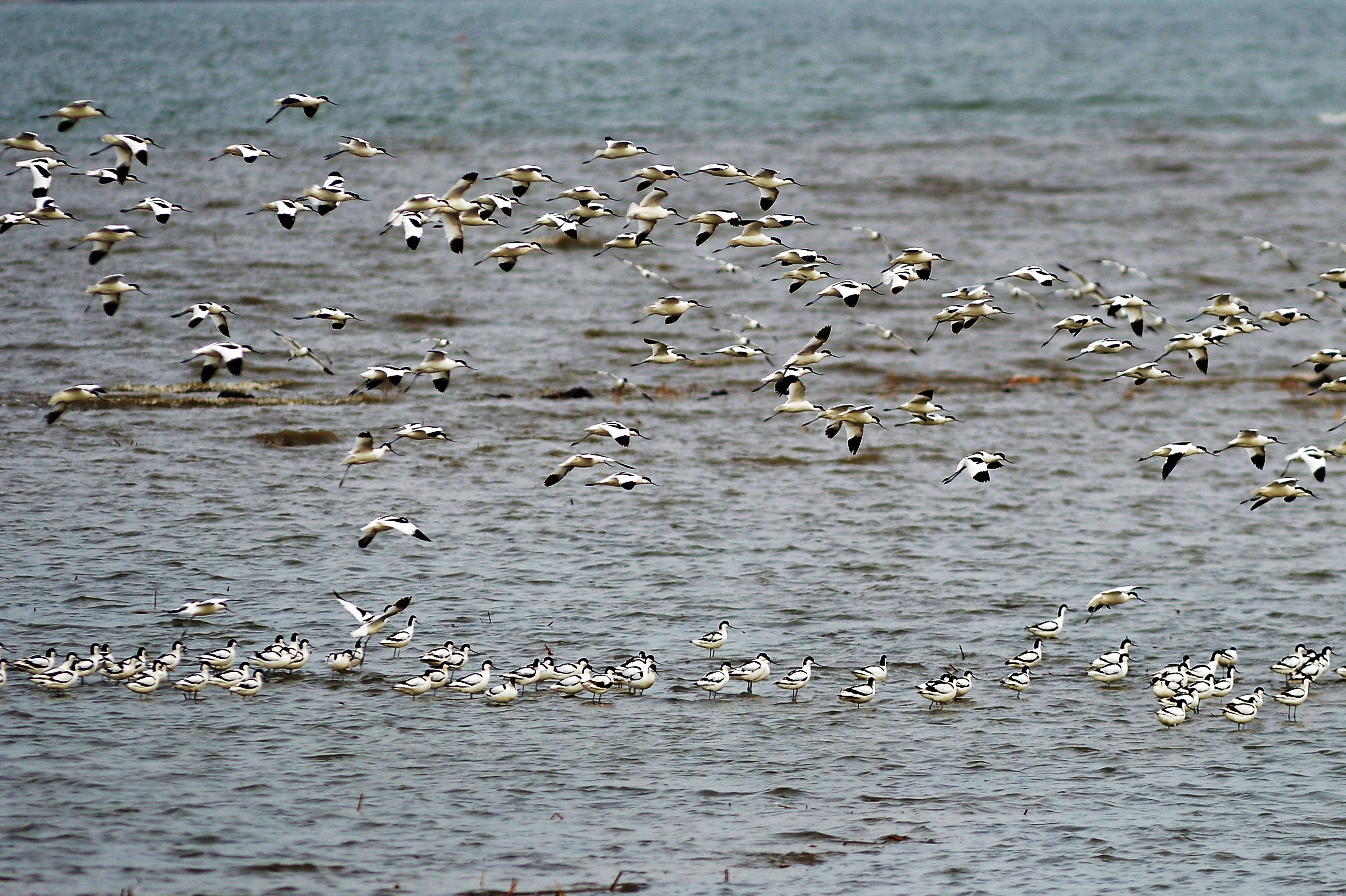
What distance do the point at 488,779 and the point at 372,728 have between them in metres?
1.63

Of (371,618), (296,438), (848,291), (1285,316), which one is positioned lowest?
(296,438)

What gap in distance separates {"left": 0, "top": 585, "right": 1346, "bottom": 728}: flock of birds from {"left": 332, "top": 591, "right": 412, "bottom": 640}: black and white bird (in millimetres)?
21

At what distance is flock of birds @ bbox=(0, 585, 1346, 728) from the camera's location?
16781 millimetres

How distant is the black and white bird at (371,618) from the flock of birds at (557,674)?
21mm

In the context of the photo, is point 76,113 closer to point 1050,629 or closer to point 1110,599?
point 1050,629

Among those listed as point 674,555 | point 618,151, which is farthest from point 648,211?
point 674,555

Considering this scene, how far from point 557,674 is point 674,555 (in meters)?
5.03

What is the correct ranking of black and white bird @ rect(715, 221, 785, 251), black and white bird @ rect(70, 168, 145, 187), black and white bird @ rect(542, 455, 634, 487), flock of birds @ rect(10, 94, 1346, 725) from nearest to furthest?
flock of birds @ rect(10, 94, 1346, 725), black and white bird @ rect(542, 455, 634, 487), black and white bird @ rect(70, 168, 145, 187), black and white bird @ rect(715, 221, 785, 251)

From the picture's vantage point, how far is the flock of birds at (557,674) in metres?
16.8

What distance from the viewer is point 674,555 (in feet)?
73.2

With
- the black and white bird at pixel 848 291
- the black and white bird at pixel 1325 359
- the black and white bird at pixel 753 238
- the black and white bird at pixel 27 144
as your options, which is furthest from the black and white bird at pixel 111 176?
the black and white bird at pixel 1325 359

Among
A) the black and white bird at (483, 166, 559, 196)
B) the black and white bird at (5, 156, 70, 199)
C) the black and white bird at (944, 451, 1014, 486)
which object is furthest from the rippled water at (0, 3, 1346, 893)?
the black and white bird at (483, 166, 559, 196)

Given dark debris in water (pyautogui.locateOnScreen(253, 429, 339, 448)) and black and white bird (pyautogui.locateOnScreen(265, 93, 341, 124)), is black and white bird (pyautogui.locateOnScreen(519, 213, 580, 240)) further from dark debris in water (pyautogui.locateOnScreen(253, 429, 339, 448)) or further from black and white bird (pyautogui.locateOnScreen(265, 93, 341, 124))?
dark debris in water (pyautogui.locateOnScreen(253, 429, 339, 448))

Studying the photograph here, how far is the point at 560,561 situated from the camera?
21766 mm
